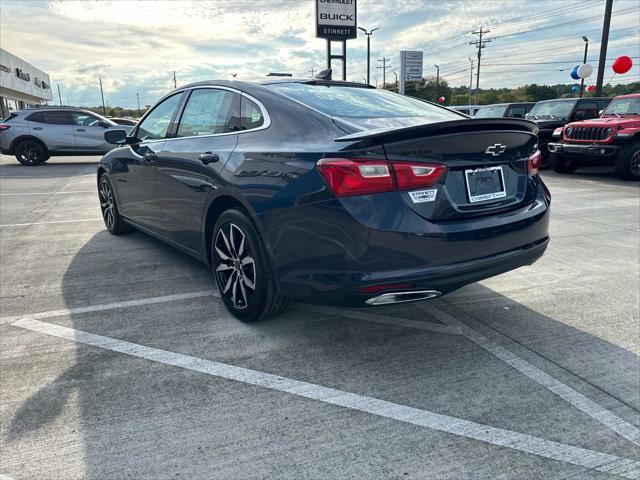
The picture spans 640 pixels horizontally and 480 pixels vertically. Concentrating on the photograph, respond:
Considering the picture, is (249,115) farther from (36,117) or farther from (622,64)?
(622,64)

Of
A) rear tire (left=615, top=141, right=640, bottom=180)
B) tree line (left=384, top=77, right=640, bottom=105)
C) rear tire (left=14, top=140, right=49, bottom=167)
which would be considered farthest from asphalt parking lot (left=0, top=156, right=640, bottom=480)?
tree line (left=384, top=77, right=640, bottom=105)

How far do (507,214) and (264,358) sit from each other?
1.69m

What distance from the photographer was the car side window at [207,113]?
144 inches

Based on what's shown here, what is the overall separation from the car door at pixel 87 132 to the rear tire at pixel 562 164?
13071mm

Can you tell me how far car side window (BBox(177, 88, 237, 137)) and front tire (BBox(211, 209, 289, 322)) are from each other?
2.39ft

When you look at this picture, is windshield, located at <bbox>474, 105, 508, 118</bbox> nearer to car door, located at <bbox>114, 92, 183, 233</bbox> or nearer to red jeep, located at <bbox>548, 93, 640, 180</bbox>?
red jeep, located at <bbox>548, 93, 640, 180</bbox>

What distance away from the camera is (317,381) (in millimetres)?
2756

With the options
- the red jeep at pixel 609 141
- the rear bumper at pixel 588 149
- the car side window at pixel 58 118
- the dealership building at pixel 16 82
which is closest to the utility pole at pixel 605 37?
the red jeep at pixel 609 141

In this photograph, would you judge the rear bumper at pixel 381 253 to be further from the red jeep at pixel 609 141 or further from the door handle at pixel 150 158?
the red jeep at pixel 609 141

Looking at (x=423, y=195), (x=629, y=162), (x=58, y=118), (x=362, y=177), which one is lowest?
(x=629, y=162)

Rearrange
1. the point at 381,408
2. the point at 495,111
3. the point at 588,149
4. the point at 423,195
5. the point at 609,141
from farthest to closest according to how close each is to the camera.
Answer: the point at 495,111 → the point at 588,149 → the point at 609,141 → the point at 423,195 → the point at 381,408

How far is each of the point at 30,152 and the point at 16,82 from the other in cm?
5041

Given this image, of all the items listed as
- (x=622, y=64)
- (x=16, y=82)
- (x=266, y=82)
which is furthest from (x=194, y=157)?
(x=16, y=82)

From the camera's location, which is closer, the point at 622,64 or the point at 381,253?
the point at 381,253
